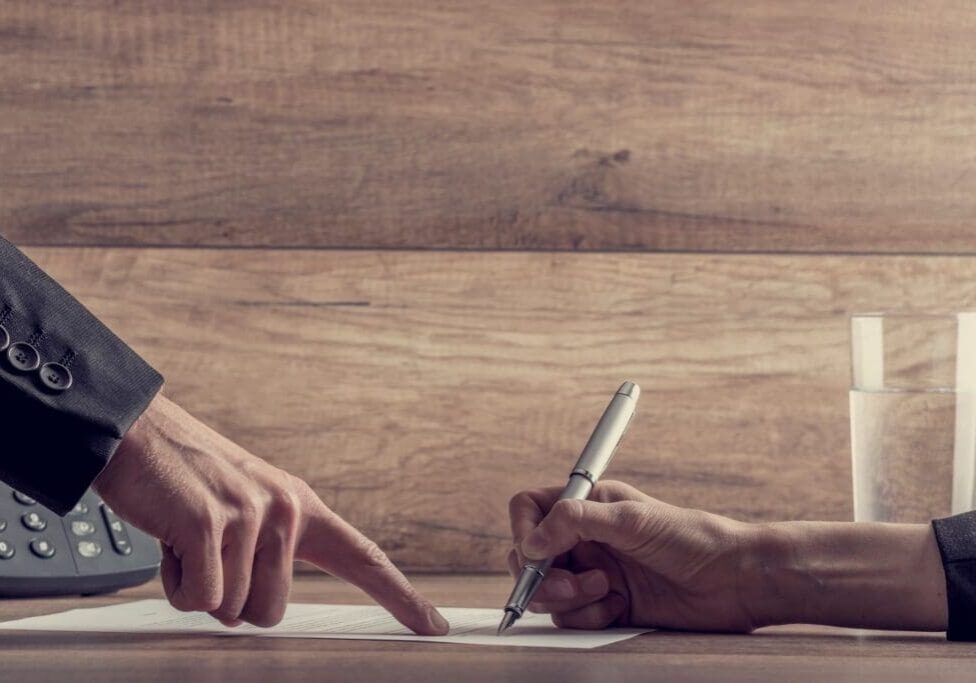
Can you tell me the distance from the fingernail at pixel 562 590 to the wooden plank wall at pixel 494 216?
1.11 feet

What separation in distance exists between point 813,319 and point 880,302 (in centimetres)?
6

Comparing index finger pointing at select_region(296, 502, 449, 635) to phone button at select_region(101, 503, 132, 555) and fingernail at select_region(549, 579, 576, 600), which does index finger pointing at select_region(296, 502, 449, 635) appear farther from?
phone button at select_region(101, 503, 132, 555)

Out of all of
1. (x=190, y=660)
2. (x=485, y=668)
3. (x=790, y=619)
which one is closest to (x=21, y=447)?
(x=190, y=660)

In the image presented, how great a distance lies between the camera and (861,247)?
1.13 metres

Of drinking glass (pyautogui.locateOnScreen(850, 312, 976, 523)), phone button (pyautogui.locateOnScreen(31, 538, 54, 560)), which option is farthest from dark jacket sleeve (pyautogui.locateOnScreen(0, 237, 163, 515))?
drinking glass (pyautogui.locateOnScreen(850, 312, 976, 523))

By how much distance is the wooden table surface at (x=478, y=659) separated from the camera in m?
0.55

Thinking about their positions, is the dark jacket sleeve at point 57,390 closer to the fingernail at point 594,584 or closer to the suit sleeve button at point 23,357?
the suit sleeve button at point 23,357

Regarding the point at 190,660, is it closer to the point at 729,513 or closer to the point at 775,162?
the point at 729,513

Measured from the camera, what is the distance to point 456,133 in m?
1.13

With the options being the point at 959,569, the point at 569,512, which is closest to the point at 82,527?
the point at 569,512

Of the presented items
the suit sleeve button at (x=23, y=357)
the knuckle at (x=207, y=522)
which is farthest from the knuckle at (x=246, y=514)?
the suit sleeve button at (x=23, y=357)

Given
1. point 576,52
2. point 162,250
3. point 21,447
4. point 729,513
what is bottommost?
point 729,513

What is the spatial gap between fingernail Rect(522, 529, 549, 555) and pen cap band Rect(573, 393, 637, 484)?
81 mm

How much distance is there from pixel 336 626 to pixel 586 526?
15 centimetres
